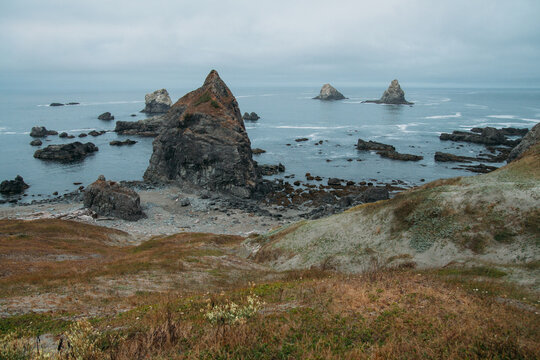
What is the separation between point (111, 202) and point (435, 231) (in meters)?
51.4

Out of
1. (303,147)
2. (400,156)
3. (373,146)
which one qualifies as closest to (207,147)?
(303,147)

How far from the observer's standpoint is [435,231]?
88.7ft

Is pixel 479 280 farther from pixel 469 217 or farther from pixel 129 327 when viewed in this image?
pixel 129 327

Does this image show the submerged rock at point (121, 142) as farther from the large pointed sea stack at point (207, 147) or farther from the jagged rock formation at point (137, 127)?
the large pointed sea stack at point (207, 147)

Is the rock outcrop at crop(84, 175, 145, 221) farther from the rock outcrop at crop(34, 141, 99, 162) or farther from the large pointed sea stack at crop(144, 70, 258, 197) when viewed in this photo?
the rock outcrop at crop(34, 141, 99, 162)

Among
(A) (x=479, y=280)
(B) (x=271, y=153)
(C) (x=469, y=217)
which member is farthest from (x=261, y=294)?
(B) (x=271, y=153)

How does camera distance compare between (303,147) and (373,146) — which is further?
(303,147)

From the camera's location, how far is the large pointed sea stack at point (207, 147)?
68.9 m

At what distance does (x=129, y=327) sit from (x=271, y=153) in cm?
9079

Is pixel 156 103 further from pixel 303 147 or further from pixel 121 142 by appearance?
Answer: pixel 303 147

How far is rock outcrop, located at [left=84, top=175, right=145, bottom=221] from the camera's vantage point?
188 feet

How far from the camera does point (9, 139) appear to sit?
12138 centimetres

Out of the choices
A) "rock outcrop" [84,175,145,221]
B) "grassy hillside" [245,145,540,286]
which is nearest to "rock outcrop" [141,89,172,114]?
"rock outcrop" [84,175,145,221]

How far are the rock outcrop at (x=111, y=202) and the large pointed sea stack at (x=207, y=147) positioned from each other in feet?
54.6
